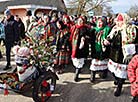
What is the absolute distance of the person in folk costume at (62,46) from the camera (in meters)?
7.26

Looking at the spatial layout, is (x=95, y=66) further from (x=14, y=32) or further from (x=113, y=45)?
(x=14, y=32)

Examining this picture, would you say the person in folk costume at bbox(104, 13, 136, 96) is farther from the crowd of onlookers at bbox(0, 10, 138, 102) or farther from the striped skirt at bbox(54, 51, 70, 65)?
the striped skirt at bbox(54, 51, 70, 65)

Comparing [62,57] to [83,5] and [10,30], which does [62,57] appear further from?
[83,5]

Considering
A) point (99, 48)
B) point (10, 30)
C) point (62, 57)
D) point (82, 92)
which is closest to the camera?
point (82, 92)

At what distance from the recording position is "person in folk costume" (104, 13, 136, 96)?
5.47 metres

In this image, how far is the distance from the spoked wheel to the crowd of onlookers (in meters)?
1.18

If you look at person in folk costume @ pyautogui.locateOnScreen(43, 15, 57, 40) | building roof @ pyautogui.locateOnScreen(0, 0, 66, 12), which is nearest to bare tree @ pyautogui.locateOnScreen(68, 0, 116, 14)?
building roof @ pyautogui.locateOnScreen(0, 0, 66, 12)

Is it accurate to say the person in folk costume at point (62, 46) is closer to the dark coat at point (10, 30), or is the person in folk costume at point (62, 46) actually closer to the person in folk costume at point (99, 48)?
the person in folk costume at point (99, 48)

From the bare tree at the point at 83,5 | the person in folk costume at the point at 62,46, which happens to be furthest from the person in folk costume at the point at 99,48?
the bare tree at the point at 83,5

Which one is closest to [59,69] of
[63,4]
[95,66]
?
[95,66]

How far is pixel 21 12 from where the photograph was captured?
3225 centimetres

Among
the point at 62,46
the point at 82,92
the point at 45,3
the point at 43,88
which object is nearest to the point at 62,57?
the point at 62,46

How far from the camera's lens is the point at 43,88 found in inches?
212

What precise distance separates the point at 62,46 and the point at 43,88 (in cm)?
216
